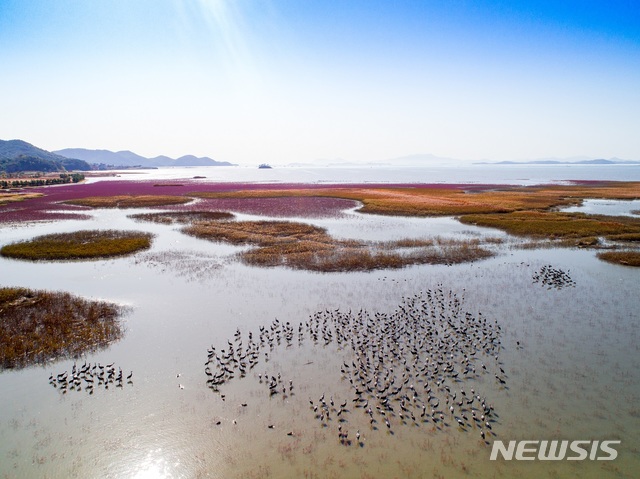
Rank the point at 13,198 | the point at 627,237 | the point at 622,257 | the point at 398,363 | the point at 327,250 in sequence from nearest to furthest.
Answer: the point at 398,363, the point at 622,257, the point at 327,250, the point at 627,237, the point at 13,198

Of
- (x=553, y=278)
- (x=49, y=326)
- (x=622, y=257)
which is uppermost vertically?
(x=622, y=257)

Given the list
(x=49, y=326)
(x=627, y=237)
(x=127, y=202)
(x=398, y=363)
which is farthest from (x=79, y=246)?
(x=627, y=237)

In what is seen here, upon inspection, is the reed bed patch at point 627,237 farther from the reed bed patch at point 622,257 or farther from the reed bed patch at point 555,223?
the reed bed patch at point 622,257

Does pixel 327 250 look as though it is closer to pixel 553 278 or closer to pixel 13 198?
pixel 553 278

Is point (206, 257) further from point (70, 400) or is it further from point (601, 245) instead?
point (601, 245)

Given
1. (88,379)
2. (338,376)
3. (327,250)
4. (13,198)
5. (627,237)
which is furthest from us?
(13,198)

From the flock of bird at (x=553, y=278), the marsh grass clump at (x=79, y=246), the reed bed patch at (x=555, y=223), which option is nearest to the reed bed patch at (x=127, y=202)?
the marsh grass clump at (x=79, y=246)
